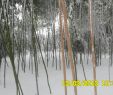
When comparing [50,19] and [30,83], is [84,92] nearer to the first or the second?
[30,83]

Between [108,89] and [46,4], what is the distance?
5.82ft

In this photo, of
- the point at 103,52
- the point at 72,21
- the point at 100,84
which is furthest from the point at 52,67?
the point at 103,52

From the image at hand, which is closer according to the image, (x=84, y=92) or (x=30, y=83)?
(x=84, y=92)

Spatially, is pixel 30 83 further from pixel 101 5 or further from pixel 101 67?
pixel 101 5

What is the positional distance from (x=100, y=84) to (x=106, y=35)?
1.62 meters

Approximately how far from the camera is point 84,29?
15.2ft

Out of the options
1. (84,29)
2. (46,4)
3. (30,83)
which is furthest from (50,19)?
(30,83)

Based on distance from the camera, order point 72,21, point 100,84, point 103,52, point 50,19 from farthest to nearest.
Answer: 1. point 103,52
2. point 50,19
3. point 72,21
4. point 100,84

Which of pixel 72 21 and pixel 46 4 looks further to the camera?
pixel 46 4

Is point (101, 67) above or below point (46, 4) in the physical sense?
below

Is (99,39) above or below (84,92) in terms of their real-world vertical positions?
above

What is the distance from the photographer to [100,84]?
3301 millimetres

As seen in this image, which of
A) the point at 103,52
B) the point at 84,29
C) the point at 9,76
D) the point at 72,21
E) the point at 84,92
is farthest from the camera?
the point at 103,52

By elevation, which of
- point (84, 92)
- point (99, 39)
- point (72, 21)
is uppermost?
point (72, 21)
